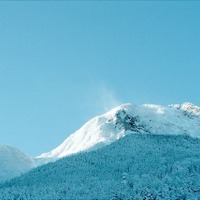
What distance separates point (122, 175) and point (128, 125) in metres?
32.8

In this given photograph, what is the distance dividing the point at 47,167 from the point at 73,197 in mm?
18075

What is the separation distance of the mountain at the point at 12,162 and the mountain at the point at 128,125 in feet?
15.2

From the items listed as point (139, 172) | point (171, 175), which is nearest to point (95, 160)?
point (139, 172)

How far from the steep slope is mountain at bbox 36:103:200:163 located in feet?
24.3

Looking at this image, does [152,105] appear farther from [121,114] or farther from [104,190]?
[104,190]

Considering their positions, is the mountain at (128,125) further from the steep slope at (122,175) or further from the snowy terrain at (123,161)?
the steep slope at (122,175)

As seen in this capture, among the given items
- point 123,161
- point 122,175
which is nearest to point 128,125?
point 123,161

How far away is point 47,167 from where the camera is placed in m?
57.6

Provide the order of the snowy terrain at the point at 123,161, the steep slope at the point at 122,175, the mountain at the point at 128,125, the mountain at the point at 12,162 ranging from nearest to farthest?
the steep slope at the point at 122,175 < the snowy terrain at the point at 123,161 < the mountain at the point at 12,162 < the mountain at the point at 128,125

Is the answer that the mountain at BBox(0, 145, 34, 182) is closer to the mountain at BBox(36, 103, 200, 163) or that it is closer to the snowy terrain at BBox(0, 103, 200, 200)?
the snowy terrain at BBox(0, 103, 200, 200)

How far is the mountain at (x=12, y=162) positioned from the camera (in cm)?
6831

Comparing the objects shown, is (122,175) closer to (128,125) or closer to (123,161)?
(123,161)

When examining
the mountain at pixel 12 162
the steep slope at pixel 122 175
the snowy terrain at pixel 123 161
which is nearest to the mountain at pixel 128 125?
the snowy terrain at pixel 123 161

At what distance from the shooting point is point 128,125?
269ft
